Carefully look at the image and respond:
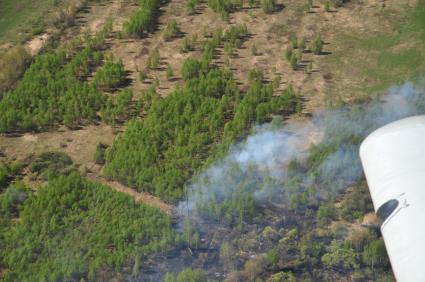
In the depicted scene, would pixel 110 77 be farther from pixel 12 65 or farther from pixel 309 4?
pixel 309 4

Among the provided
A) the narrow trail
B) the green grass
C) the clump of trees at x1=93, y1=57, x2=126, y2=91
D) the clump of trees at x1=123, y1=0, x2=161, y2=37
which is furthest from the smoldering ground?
the green grass

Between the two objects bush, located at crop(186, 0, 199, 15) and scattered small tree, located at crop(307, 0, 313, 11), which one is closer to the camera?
scattered small tree, located at crop(307, 0, 313, 11)

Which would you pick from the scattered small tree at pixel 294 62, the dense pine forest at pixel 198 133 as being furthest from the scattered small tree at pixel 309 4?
the scattered small tree at pixel 294 62

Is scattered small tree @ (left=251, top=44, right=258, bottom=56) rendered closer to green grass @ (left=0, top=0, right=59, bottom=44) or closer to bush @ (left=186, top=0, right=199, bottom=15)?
bush @ (left=186, top=0, right=199, bottom=15)

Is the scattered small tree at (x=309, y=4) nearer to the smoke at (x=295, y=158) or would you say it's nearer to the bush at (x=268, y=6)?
the bush at (x=268, y=6)

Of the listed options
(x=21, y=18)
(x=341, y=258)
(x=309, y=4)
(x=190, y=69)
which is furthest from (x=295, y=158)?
(x=21, y=18)

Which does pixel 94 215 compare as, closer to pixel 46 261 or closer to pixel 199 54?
pixel 46 261

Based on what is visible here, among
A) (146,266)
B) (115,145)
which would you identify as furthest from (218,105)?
(146,266)
